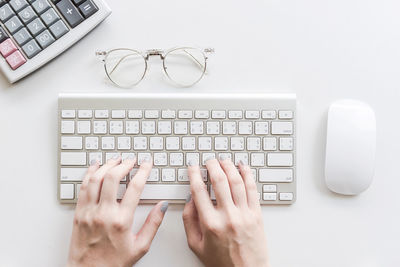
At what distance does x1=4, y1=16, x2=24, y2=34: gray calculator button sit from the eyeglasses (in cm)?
16

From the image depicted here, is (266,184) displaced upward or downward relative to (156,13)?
downward

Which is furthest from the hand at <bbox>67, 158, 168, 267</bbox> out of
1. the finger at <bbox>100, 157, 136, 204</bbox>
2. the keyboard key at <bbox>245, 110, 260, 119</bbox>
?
the keyboard key at <bbox>245, 110, 260, 119</bbox>

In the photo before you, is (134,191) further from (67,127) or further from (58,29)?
(58,29)

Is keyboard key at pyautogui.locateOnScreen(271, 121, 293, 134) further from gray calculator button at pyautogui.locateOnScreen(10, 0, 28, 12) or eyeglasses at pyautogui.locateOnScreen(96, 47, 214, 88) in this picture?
gray calculator button at pyautogui.locateOnScreen(10, 0, 28, 12)

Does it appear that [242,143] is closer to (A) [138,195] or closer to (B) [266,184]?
(B) [266,184]

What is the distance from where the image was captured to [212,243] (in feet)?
2.19

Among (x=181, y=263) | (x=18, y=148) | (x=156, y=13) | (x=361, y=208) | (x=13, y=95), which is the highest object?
(x=156, y=13)

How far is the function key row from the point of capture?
2.33ft

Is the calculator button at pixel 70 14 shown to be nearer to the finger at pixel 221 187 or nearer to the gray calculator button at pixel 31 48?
the gray calculator button at pixel 31 48

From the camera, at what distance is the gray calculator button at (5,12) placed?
2.30 feet

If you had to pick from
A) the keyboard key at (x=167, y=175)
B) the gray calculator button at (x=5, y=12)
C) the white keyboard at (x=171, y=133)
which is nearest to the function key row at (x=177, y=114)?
the white keyboard at (x=171, y=133)

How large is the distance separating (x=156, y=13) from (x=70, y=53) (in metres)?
0.19

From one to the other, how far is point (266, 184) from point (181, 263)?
229 mm

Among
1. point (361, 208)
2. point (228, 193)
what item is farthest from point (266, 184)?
point (361, 208)
